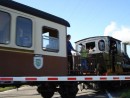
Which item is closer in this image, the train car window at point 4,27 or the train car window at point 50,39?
the train car window at point 4,27

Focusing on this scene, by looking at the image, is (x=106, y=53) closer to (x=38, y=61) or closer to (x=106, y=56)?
(x=106, y=56)

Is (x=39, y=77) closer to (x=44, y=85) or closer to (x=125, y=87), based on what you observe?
(x=44, y=85)

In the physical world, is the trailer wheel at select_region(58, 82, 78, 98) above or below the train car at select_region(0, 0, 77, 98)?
below

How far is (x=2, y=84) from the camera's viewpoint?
9.84 m

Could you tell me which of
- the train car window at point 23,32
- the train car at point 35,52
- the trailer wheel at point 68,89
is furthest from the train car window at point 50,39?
A: the trailer wheel at point 68,89

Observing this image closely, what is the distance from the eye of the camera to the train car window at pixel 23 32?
1039 cm

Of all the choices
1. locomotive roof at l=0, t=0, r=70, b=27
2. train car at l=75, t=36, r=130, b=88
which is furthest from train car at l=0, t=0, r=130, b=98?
train car at l=75, t=36, r=130, b=88

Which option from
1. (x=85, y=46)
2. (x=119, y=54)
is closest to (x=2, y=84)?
(x=85, y=46)

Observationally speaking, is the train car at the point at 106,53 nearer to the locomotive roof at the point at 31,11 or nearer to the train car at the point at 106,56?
the train car at the point at 106,56

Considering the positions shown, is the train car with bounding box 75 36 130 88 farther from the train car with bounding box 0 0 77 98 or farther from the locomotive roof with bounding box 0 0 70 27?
the locomotive roof with bounding box 0 0 70 27

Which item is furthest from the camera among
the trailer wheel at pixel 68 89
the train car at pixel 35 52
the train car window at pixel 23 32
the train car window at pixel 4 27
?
the trailer wheel at pixel 68 89

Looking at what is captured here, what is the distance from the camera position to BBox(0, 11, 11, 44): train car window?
984 centimetres

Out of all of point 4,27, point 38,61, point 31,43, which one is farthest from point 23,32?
point 38,61

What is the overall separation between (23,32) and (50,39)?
1466mm
